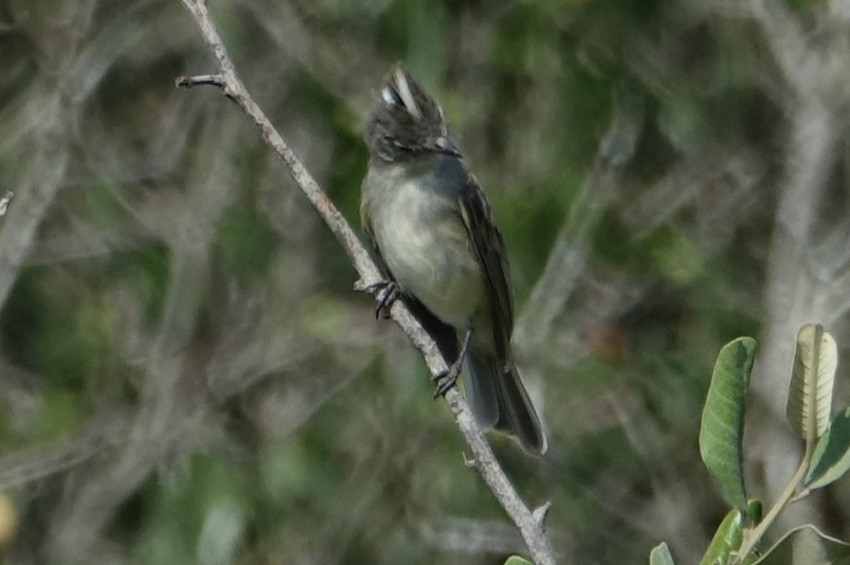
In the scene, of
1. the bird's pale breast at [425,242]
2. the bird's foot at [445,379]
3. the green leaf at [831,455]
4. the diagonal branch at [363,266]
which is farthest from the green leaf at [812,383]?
the bird's pale breast at [425,242]

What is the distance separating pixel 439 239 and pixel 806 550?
2.83m

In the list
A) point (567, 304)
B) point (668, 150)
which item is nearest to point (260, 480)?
point (567, 304)

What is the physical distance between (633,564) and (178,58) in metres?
2.90

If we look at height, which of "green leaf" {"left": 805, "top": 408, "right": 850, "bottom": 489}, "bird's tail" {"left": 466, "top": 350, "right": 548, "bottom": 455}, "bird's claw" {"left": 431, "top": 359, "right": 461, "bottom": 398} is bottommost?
"bird's tail" {"left": 466, "top": 350, "right": 548, "bottom": 455}

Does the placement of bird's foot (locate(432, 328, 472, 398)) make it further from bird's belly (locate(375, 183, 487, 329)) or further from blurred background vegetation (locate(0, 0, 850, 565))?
blurred background vegetation (locate(0, 0, 850, 565))

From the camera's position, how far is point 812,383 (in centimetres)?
186

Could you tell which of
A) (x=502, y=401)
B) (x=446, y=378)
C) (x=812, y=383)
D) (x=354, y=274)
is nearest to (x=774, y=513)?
(x=812, y=383)

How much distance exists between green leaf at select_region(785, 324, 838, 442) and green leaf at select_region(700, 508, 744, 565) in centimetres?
12

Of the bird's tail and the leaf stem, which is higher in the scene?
the leaf stem

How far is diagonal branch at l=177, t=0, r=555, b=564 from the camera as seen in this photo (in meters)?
2.31

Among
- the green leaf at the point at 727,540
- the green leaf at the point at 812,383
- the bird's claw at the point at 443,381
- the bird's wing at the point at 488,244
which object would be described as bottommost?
the bird's wing at the point at 488,244

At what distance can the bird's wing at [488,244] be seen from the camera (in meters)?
4.50

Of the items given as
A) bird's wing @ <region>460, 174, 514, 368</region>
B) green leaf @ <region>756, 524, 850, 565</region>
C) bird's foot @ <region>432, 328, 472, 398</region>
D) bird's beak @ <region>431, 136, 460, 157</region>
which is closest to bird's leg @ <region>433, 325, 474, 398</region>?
bird's foot @ <region>432, 328, 472, 398</region>

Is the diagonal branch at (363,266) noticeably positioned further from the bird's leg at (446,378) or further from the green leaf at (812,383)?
the green leaf at (812,383)
